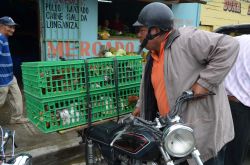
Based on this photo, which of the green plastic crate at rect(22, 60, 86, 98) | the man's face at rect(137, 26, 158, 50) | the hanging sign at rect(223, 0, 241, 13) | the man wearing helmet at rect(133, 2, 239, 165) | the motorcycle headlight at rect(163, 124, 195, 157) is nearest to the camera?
the motorcycle headlight at rect(163, 124, 195, 157)

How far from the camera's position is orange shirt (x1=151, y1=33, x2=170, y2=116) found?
2.14m

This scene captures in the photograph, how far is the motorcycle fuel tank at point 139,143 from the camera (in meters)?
1.76

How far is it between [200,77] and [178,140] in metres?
0.51

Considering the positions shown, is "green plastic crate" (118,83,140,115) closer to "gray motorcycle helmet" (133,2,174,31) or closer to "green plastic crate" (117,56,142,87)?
"green plastic crate" (117,56,142,87)

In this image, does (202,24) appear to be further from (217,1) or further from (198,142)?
(198,142)

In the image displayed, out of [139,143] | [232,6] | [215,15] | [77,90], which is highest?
[232,6]

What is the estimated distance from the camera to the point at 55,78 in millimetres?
2238

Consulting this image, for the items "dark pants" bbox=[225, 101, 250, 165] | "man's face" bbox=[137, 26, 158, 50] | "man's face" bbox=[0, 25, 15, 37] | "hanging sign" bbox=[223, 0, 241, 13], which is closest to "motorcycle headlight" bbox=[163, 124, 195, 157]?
"man's face" bbox=[137, 26, 158, 50]

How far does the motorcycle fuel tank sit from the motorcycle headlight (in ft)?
0.30

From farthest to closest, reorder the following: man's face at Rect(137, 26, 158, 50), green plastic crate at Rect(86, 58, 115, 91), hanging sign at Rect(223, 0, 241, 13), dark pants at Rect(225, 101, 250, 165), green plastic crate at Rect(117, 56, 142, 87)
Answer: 1. hanging sign at Rect(223, 0, 241, 13)
2. dark pants at Rect(225, 101, 250, 165)
3. green plastic crate at Rect(117, 56, 142, 87)
4. green plastic crate at Rect(86, 58, 115, 91)
5. man's face at Rect(137, 26, 158, 50)

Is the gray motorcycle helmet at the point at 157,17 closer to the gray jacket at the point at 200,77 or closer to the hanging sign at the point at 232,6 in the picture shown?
the gray jacket at the point at 200,77

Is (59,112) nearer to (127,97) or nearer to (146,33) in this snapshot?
(127,97)

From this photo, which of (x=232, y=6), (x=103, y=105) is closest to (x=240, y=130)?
(x=103, y=105)

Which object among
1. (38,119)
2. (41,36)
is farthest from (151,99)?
(41,36)
